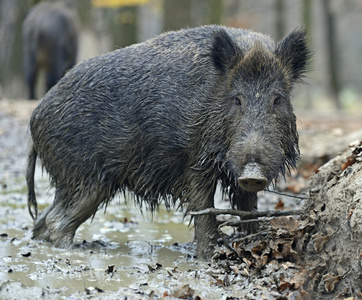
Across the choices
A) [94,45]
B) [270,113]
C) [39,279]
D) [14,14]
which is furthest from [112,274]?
[94,45]

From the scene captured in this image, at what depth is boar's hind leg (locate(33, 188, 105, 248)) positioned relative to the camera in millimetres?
6133

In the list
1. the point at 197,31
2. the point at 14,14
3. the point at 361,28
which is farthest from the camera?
the point at 361,28

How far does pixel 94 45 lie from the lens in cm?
2853

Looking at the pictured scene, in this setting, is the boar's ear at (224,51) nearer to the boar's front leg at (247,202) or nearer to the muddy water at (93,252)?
the boar's front leg at (247,202)

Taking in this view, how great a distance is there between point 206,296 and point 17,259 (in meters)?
1.82

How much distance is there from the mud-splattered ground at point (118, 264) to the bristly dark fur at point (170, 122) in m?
0.39

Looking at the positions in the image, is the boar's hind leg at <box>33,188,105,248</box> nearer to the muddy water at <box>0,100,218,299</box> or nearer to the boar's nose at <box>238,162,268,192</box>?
the muddy water at <box>0,100,218,299</box>

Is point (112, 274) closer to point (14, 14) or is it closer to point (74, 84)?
point (74, 84)

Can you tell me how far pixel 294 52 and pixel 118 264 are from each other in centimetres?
242

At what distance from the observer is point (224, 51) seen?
554 centimetres

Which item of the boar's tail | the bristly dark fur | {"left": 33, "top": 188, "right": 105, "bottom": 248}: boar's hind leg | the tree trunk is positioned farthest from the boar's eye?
the tree trunk

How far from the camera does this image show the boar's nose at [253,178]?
4.80 metres

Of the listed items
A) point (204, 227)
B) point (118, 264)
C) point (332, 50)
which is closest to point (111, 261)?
point (118, 264)

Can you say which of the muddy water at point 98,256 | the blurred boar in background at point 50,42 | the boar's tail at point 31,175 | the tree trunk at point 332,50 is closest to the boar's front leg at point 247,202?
the muddy water at point 98,256
